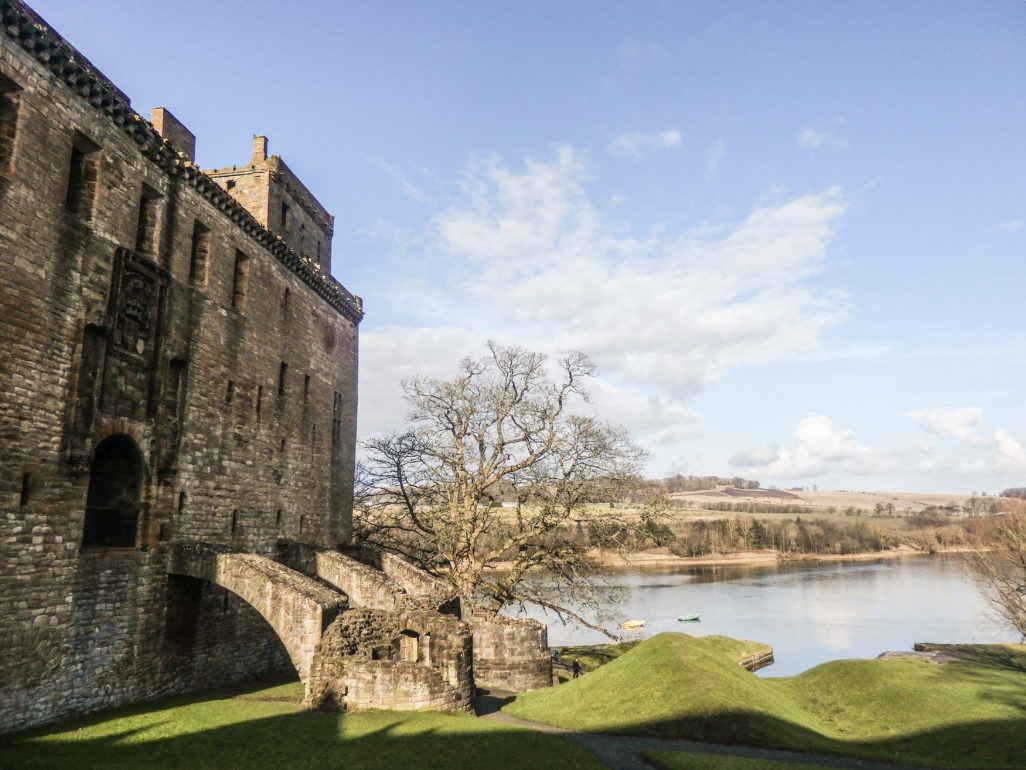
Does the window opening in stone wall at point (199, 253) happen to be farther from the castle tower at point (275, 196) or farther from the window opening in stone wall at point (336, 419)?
the window opening in stone wall at point (336, 419)

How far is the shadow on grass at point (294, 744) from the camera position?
1075cm

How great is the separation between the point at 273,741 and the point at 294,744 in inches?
16.0

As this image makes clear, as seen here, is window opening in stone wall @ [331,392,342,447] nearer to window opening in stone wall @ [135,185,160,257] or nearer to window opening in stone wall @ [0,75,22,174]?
window opening in stone wall @ [135,185,160,257]

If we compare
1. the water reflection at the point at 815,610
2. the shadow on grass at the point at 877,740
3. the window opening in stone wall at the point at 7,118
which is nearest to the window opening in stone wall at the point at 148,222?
the window opening in stone wall at the point at 7,118

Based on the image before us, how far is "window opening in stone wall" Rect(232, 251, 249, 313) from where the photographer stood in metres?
19.6

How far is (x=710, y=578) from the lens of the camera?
7194 cm

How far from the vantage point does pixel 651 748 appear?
14312mm

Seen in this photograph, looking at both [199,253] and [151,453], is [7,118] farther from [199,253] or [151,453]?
→ [151,453]

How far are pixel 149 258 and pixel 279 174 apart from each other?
31.8 ft

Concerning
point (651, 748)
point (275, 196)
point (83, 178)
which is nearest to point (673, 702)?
point (651, 748)

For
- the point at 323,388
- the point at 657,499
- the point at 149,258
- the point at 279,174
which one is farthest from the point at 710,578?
the point at 149,258

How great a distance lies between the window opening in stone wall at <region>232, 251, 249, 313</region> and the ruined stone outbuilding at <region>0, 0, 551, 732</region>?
2.2 inches

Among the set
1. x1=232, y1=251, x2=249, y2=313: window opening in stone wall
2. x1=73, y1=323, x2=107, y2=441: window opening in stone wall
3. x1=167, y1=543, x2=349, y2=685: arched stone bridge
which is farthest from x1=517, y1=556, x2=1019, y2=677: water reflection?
x1=73, y1=323, x2=107, y2=441: window opening in stone wall

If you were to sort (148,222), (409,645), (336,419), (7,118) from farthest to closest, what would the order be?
(336,419) < (409,645) < (148,222) < (7,118)
